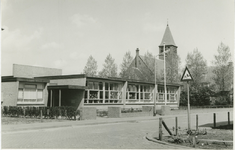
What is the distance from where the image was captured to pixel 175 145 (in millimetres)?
9297

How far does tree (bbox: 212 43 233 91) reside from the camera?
51250mm

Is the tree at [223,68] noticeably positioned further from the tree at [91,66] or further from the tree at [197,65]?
the tree at [91,66]

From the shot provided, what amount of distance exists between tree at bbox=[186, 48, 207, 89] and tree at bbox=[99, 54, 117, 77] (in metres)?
14.4

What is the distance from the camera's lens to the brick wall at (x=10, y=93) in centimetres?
2686

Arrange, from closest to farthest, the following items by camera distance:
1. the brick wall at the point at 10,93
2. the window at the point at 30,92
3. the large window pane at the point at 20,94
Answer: the brick wall at the point at 10,93 → the large window pane at the point at 20,94 → the window at the point at 30,92

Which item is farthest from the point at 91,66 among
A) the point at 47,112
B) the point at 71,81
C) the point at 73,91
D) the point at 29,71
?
the point at 47,112

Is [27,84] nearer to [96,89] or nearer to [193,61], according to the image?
[96,89]

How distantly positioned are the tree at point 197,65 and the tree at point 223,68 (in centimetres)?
211

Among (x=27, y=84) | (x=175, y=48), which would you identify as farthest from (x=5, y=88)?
(x=175, y=48)

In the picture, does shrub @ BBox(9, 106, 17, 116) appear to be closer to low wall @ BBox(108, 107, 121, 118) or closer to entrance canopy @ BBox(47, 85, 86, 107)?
entrance canopy @ BBox(47, 85, 86, 107)

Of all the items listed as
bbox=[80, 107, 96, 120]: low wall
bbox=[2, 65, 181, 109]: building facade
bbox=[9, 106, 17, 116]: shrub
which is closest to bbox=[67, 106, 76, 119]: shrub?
bbox=[80, 107, 96, 120]: low wall

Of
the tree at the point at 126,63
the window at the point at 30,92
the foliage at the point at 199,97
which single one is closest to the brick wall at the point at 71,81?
the window at the point at 30,92

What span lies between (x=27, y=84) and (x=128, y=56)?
105 ft

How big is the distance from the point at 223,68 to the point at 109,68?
2162cm
